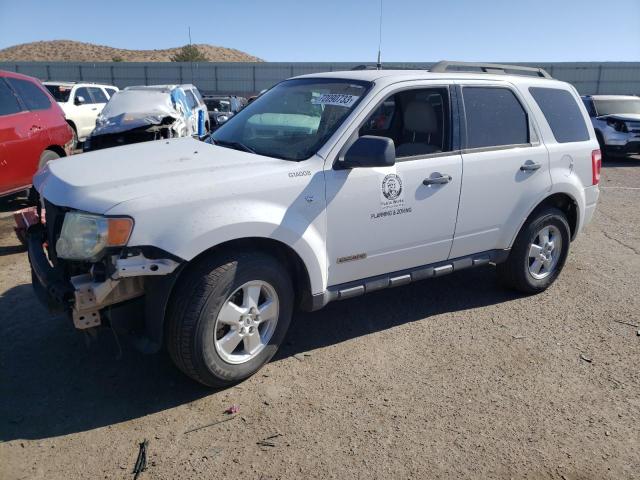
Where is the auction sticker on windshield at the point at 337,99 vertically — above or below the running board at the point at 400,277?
above

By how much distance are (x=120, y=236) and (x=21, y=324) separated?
192 centimetres

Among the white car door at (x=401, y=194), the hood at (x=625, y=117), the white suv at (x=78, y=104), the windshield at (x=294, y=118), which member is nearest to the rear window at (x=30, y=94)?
the windshield at (x=294, y=118)

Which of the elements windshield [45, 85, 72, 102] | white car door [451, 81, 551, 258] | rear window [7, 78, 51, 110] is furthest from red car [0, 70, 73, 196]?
windshield [45, 85, 72, 102]

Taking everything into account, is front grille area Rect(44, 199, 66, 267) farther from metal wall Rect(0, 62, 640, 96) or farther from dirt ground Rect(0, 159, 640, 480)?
metal wall Rect(0, 62, 640, 96)

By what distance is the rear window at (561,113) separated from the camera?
4742 mm

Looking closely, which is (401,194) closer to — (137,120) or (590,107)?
Answer: (137,120)

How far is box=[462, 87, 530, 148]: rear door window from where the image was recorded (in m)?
4.24

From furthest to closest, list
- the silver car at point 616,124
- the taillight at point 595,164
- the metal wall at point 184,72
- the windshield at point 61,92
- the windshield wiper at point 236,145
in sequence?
the metal wall at point 184,72
the silver car at point 616,124
the windshield at point 61,92
the taillight at point 595,164
the windshield wiper at point 236,145

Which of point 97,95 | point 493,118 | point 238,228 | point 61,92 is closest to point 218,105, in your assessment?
point 97,95

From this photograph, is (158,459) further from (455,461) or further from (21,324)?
(21,324)

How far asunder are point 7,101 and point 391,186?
5.54 metres

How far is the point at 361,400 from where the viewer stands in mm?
3273

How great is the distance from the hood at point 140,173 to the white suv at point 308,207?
0.04 ft

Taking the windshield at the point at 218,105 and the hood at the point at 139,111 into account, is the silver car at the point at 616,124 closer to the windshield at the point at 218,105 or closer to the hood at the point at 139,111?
the hood at the point at 139,111
